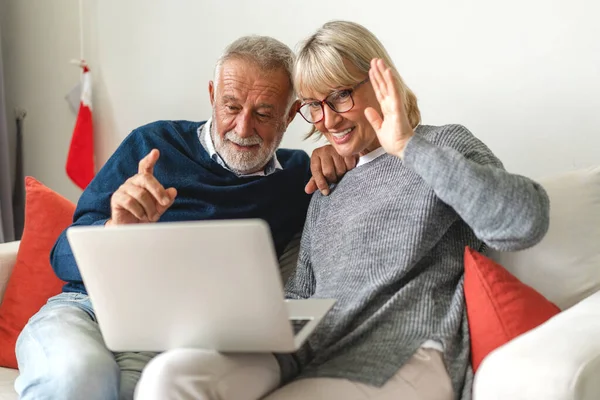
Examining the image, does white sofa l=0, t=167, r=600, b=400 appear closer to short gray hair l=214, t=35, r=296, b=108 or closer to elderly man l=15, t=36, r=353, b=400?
elderly man l=15, t=36, r=353, b=400

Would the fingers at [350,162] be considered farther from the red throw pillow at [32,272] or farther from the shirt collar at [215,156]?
the red throw pillow at [32,272]

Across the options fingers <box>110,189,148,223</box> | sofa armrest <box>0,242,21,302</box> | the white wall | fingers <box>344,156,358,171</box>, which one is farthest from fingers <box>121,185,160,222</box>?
the white wall

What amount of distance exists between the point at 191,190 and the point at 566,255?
93 centimetres

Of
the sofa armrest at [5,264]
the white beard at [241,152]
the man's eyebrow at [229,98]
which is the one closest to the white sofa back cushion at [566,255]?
the white beard at [241,152]

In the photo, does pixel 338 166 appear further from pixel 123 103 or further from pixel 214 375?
pixel 123 103

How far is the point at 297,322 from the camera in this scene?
131 cm

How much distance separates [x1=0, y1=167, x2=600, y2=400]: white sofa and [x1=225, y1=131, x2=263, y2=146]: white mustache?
2.19 ft

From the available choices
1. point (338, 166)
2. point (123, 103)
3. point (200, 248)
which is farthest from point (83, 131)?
point (200, 248)

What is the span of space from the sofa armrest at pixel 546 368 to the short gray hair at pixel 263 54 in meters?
0.99

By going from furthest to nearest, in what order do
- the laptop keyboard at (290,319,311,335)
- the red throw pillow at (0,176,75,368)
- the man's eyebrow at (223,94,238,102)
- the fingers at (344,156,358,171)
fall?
the red throw pillow at (0,176,75,368) → the man's eyebrow at (223,94,238,102) → the fingers at (344,156,358,171) → the laptop keyboard at (290,319,311,335)

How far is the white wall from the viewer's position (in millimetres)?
1850

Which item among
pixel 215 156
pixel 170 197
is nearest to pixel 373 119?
pixel 170 197

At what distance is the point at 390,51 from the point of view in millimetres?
2098

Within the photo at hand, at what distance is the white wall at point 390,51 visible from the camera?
1.85 metres
